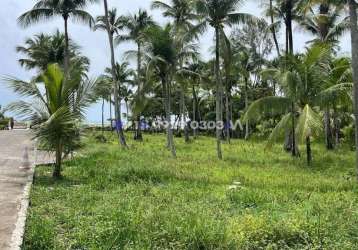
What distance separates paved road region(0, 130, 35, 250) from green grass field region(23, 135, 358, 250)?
0.31 meters

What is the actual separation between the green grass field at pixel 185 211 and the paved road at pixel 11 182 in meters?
0.31

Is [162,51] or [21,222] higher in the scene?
[162,51]

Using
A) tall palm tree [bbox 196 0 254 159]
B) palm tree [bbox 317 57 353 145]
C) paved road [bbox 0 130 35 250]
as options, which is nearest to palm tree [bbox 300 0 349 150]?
palm tree [bbox 317 57 353 145]

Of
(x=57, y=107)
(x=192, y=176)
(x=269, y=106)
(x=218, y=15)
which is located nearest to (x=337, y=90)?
(x=269, y=106)

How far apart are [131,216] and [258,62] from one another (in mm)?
37802

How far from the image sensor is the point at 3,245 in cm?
649

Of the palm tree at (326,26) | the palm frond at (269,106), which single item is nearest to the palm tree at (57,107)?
the palm frond at (269,106)

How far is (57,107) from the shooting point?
44.0 feet

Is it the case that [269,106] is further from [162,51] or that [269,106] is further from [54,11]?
[54,11]

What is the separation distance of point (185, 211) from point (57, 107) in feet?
21.0

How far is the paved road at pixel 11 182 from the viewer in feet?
24.5

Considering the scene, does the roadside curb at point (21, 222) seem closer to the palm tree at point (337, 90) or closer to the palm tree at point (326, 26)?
the palm tree at point (337, 90)

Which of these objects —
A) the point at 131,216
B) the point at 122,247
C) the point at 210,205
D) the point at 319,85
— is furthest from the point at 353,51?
the point at 122,247

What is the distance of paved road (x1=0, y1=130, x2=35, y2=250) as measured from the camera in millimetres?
7471
